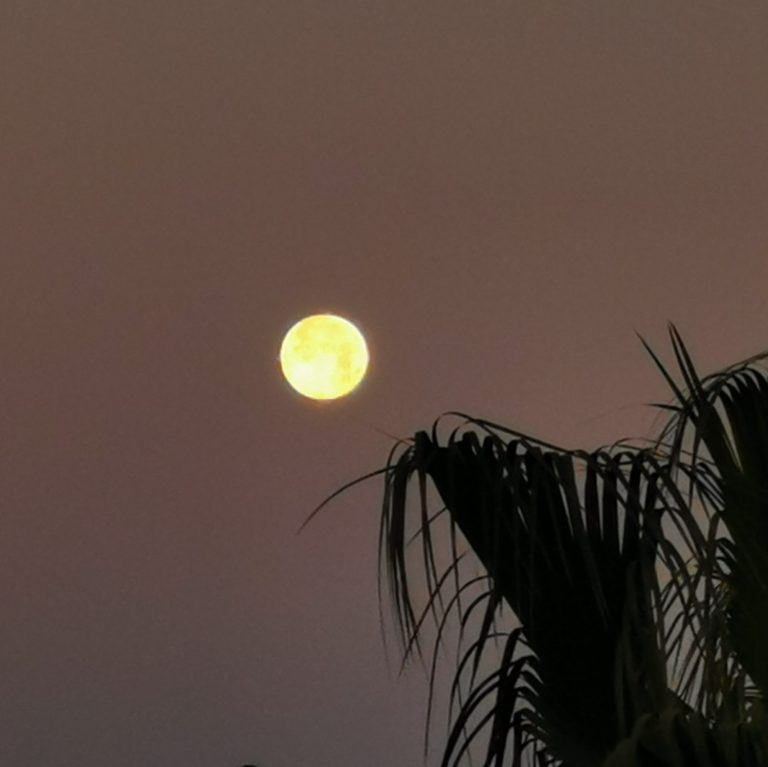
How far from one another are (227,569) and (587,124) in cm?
153

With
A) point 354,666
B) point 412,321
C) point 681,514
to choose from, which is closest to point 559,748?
point 681,514

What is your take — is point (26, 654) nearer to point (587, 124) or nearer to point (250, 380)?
point (250, 380)

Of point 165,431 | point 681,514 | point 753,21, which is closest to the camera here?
point 681,514

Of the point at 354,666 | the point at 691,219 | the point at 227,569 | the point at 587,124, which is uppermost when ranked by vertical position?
the point at 587,124

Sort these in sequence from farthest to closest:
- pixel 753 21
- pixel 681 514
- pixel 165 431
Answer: pixel 165 431 < pixel 753 21 < pixel 681 514

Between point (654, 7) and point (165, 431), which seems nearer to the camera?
point (654, 7)

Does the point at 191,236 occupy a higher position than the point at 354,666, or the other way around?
the point at 191,236

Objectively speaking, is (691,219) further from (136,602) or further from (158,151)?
(136,602)

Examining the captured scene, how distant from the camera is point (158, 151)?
384cm

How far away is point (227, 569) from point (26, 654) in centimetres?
63

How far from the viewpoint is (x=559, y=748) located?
1.43 meters

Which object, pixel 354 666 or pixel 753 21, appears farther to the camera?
pixel 354 666

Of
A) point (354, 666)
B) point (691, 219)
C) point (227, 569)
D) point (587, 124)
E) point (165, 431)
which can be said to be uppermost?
point (587, 124)

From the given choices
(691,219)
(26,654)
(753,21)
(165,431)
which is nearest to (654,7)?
(753,21)
